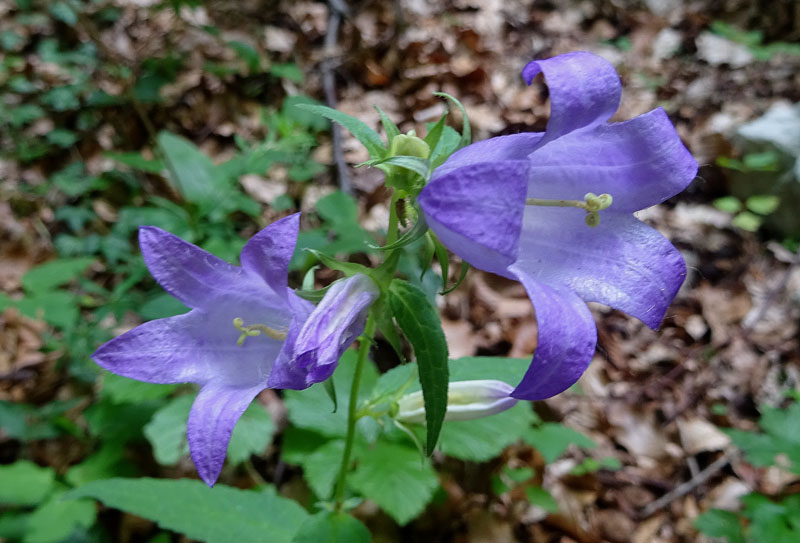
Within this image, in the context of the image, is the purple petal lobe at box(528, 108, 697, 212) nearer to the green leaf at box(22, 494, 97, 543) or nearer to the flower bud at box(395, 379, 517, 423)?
the flower bud at box(395, 379, 517, 423)

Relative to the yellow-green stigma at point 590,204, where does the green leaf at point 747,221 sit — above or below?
below

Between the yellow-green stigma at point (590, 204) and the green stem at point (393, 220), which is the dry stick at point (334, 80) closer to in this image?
the green stem at point (393, 220)

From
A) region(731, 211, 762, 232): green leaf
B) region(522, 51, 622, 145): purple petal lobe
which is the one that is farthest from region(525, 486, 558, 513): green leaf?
region(731, 211, 762, 232): green leaf

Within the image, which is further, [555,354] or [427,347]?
[427,347]

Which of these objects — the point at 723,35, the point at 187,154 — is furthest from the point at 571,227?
the point at 723,35

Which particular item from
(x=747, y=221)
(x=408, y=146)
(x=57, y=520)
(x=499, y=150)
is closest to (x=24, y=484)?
(x=57, y=520)

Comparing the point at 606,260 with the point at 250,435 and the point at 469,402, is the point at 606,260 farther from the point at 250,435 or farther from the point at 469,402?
the point at 250,435

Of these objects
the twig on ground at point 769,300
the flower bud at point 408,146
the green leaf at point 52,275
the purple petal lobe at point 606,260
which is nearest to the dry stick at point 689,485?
the twig on ground at point 769,300
